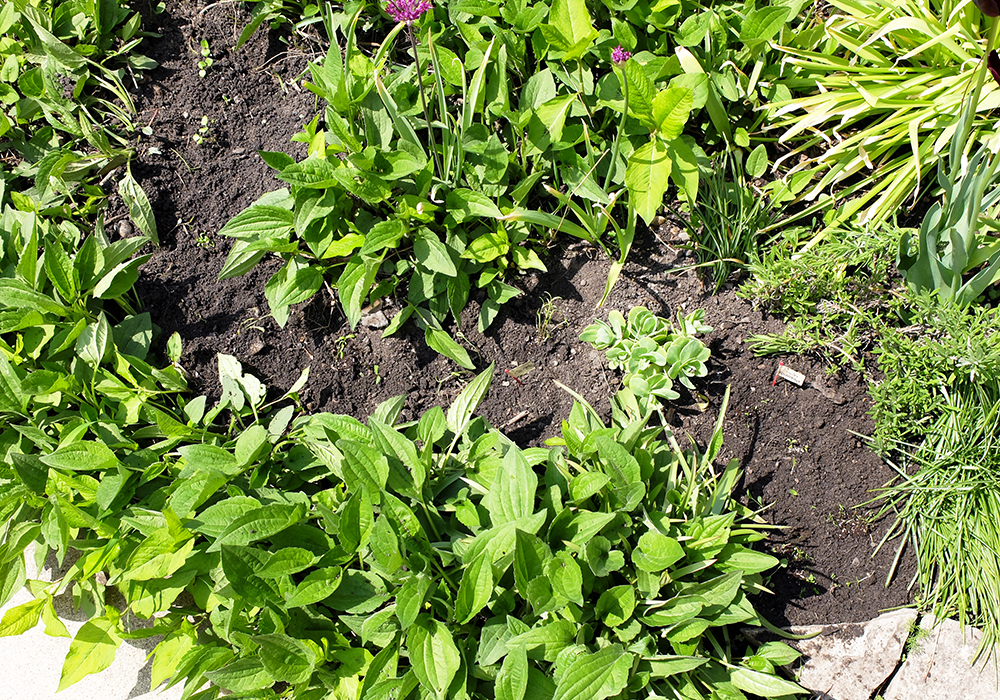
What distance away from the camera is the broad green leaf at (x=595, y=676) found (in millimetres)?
1543

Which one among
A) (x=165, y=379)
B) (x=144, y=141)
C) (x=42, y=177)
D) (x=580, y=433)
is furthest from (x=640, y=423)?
(x=42, y=177)

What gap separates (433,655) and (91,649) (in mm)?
982

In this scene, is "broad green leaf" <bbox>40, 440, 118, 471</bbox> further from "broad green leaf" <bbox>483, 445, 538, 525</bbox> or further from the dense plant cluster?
"broad green leaf" <bbox>483, 445, 538, 525</bbox>

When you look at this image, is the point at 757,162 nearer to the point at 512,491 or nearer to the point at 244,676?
the point at 512,491

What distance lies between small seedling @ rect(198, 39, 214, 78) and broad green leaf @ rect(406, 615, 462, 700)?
2.08 meters

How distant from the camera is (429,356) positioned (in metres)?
2.20

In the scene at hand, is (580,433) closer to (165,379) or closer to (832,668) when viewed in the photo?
(832,668)

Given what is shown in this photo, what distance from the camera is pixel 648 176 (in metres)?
2.02

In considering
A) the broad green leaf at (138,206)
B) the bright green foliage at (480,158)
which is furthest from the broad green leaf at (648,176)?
the broad green leaf at (138,206)

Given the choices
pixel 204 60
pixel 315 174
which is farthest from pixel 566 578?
pixel 204 60

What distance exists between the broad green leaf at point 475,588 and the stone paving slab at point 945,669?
1.21m

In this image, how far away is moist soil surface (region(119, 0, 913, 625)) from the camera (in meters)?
1.95

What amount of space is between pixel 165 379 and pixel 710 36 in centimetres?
201

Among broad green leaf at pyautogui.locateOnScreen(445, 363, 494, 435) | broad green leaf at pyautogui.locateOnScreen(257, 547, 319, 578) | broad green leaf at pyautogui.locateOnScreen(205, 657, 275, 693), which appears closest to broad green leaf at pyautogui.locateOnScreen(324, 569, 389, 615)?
broad green leaf at pyautogui.locateOnScreen(257, 547, 319, 578)
